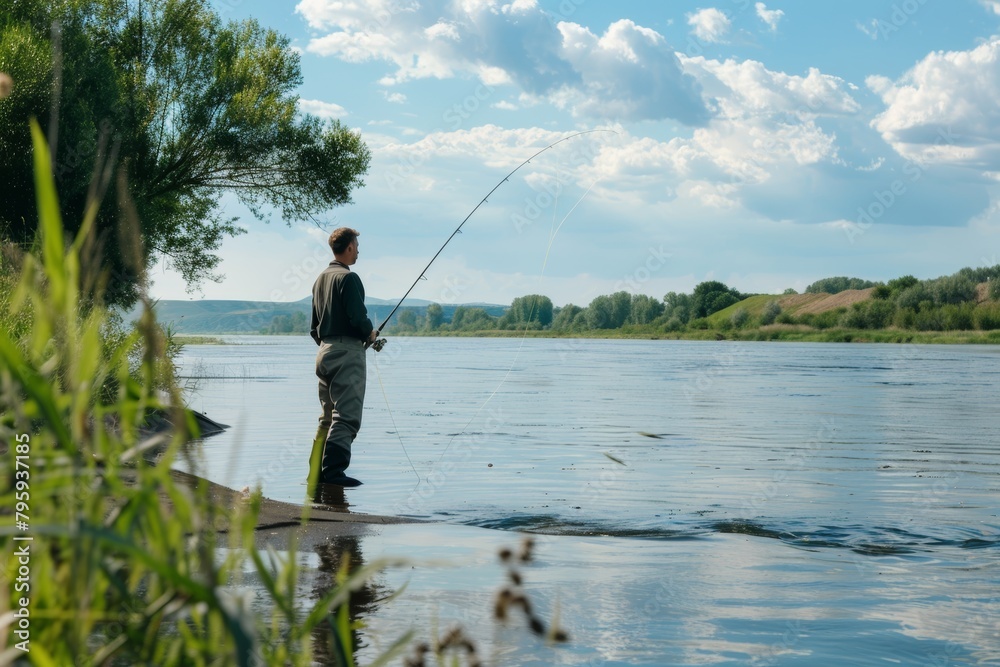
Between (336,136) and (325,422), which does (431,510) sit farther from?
(336,136)

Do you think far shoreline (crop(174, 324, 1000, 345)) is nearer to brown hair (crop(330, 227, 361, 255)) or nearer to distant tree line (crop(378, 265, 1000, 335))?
distant tree line (crop(378, 265, 1000, 335))

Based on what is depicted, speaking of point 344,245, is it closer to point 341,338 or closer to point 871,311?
point 341,338

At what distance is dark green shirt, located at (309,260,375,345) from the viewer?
923 centimetres

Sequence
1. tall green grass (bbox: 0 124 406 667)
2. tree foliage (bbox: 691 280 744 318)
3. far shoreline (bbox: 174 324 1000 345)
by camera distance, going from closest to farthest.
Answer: tall green grass (bbox: 0 124 406 667)
far shoreline (bbox: 174 324 1000 345)
tree foliage (bbox: 691 280 744 318)

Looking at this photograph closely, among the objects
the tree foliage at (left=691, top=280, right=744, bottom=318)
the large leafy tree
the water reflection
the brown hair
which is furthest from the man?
the tree foliage at (left=691, top=280, right=744, bottom=318)

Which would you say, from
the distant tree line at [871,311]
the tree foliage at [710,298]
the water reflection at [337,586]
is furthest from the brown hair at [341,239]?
the tree foliage at [710,298]

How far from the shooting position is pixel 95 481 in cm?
191

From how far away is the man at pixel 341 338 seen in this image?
30.4 ft

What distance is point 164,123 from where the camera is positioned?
2520 cm

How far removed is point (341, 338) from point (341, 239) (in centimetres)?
90

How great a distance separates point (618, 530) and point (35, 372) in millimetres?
6516

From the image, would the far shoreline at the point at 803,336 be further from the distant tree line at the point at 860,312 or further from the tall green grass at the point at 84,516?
the tall green grass at the point at 84,516

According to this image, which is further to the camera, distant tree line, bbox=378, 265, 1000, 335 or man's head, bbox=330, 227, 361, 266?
distant tree line, bbox=378, 265, 1000, 335

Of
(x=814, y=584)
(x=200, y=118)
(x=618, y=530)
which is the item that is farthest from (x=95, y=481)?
(x=200, y=118)
